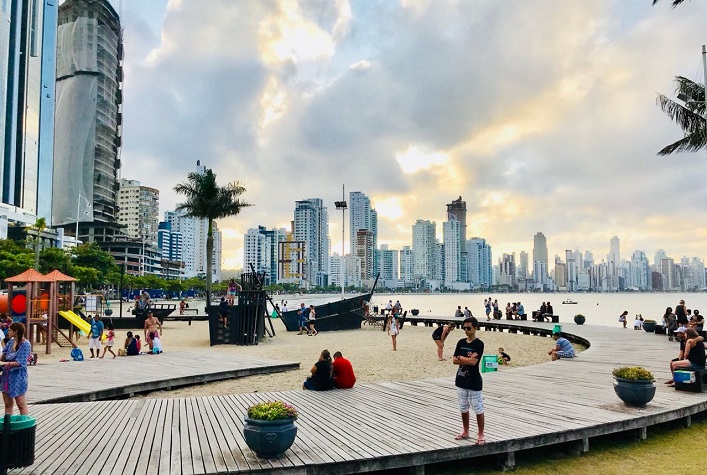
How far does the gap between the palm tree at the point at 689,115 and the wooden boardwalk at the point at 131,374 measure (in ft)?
76.9

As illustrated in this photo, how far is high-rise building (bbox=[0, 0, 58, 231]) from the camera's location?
111 meters

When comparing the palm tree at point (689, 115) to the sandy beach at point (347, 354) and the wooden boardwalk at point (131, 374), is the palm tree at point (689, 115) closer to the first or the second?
the sandy beach at point (347, 354)

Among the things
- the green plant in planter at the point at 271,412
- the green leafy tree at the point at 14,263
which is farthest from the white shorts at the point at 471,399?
the green leafy tree at the point at 14,263

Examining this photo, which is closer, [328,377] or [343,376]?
[328,377]

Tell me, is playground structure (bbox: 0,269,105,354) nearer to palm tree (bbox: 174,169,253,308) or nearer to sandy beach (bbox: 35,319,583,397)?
sandy beach (bbox: 35,319,583,397)

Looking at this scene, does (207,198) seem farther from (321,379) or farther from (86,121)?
(86,121)

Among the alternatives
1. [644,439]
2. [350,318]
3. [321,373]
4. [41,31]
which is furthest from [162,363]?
[41,31]

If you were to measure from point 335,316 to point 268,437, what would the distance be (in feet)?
105

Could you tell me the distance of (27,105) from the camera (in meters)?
119

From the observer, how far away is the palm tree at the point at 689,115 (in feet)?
85.0

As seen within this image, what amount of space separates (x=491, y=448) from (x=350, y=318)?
105ft

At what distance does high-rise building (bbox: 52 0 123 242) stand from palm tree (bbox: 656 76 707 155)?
147 metres

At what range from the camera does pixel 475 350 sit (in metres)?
7.23

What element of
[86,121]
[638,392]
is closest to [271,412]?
[638,392]
